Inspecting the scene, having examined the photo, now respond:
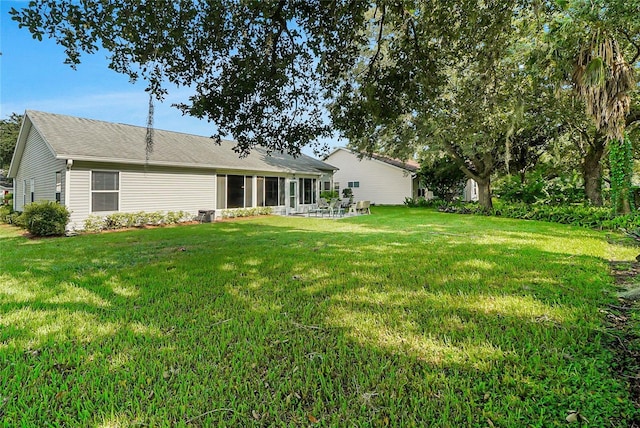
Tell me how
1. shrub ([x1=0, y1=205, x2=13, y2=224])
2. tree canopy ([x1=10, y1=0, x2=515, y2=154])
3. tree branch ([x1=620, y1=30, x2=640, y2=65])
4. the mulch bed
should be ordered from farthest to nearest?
shrub ([x1=0, y1=205, x2=13, y2=224]), tree branch ([x1=620, y1=30, x2=640, y2=65]), tree canopy ([x1=10, y1=0, x2=515, y2=154]), the mulch bed

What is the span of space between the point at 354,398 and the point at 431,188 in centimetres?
2558

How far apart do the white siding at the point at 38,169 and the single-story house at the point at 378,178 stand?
19.8m

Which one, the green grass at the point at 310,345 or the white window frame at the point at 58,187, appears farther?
the white window frame at the point at 58,187

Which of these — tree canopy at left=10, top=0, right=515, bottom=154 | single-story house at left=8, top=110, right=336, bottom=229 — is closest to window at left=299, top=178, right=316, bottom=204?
single-story house at left=8, top=110, right=336, bottom=229

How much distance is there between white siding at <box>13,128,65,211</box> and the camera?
41.6 feet

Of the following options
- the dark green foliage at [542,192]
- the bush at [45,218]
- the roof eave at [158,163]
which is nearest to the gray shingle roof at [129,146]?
the roof eave at [158,163]

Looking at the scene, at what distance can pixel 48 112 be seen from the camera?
46.6 ft

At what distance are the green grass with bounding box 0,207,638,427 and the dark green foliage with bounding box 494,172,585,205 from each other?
1302 cm

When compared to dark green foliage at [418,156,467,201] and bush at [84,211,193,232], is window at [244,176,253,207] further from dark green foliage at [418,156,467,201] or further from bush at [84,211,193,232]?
dark green foliage at [418,156,467,201]

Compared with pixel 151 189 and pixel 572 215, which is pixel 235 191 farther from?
pixel 572 215

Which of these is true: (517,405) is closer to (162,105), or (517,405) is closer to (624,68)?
(162,105)

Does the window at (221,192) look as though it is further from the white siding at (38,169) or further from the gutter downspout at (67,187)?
the white siding at (38,169)

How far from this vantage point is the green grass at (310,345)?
6.70ft

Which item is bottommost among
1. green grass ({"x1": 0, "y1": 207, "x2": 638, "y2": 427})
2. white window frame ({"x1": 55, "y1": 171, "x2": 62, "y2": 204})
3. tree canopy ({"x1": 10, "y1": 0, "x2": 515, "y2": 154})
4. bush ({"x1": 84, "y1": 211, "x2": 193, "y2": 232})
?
green grass ({"x1": 0, "y1": 207, "x2": 638, "y2": 427})
